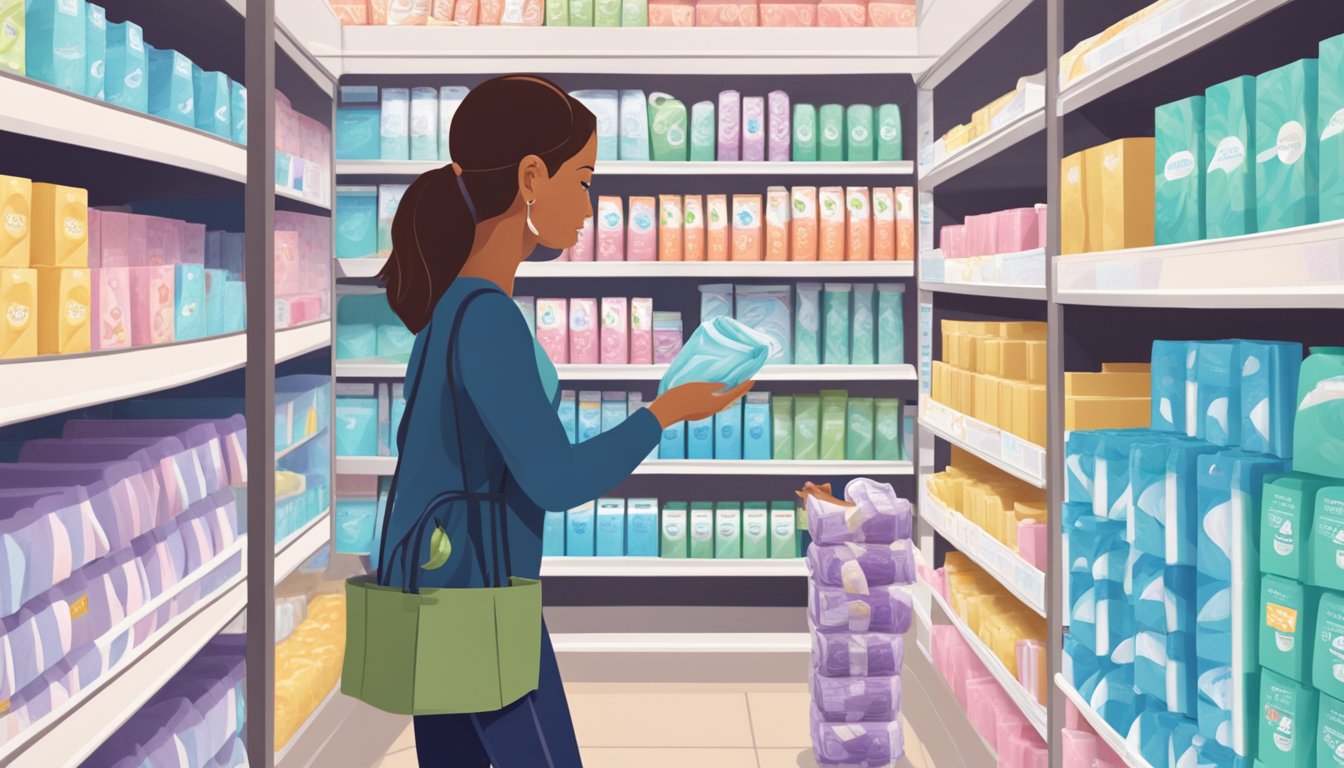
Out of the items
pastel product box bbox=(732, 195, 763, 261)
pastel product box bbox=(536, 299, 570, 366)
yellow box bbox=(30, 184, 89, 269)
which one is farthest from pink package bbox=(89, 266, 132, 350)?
pastel product box bbox=(732, 195, 763, 261)

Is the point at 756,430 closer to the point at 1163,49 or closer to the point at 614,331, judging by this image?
the point at 614,331

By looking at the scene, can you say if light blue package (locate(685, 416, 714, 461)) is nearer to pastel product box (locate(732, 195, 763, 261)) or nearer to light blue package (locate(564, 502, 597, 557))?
light blue package (locate(564, 502, 597, 557))

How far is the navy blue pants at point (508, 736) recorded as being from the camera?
169 centimetres

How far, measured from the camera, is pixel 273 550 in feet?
9.61

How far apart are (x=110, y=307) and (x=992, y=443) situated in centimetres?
213

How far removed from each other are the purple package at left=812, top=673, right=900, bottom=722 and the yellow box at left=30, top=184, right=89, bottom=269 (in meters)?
2.50

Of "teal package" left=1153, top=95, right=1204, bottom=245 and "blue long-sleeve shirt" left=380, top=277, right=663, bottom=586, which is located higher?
"teal package" left=1153, top=95, right=1204, bottom=245

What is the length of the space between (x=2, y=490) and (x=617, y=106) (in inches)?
118

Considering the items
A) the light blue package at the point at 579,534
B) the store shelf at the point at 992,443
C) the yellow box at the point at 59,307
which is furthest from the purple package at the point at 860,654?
Result: the yellow box at the point at 59,307

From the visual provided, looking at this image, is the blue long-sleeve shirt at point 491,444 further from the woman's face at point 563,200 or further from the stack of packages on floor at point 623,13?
the stack of packages on floor at point 623,13

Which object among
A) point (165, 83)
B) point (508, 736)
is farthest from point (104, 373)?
point (508, 736)

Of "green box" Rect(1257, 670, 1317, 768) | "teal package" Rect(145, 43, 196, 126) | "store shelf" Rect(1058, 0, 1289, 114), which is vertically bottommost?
"green box" Rect(1257, 670, 1317, 768)

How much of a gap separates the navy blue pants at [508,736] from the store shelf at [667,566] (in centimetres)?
257

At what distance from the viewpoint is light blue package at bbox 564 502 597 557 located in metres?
4.44
